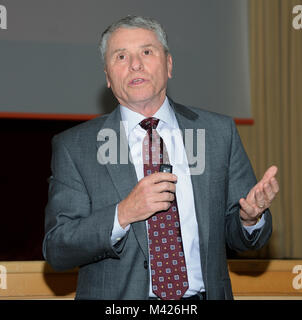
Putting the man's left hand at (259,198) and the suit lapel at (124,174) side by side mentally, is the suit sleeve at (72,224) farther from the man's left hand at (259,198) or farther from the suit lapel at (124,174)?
the man's left hand at (259,198)

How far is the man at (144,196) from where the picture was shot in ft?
5.33

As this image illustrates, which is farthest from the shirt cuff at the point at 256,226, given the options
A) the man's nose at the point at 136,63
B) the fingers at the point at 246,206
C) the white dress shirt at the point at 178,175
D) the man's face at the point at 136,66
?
the man's nose at the point at 136,63

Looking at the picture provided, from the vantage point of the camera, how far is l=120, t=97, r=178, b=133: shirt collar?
→ 6.29 feet

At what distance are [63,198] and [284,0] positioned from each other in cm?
283

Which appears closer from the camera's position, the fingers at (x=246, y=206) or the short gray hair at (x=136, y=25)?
the fingers at (x=246, y=206)

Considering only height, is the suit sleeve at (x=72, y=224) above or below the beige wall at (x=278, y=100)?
below

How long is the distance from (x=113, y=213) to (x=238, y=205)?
20.9 inches

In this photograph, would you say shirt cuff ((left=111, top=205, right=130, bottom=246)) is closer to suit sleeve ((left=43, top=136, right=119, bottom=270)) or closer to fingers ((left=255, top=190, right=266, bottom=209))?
suit sleeve ((left=43, top=136, right=119, bottom=270))

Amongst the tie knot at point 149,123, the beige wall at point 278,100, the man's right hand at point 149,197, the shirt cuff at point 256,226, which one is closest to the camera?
the man's right hand at point 149,197

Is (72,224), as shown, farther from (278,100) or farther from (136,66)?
(278,100)

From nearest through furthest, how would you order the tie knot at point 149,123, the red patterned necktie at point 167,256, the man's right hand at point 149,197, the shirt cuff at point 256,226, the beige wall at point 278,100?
the man's right hand at point 149,197, the red patterned necktie at point 167,256, the shirt cuff at point 256,226, the tie knot at point 149,123, the beige wall at point 278,100

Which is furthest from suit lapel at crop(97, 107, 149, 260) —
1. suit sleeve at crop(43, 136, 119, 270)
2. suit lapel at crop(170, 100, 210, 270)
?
suit lapel at crop(170, 100, 210, 270)
